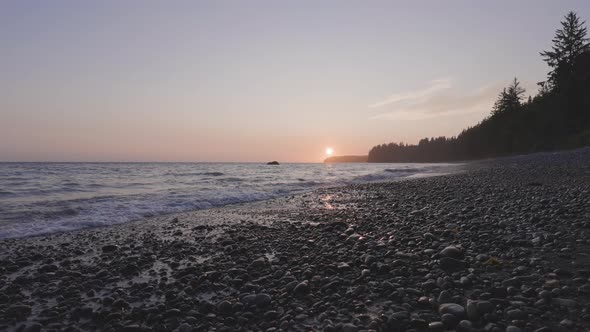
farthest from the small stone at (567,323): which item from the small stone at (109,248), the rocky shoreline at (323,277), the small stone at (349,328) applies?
the small stone at (109,248)

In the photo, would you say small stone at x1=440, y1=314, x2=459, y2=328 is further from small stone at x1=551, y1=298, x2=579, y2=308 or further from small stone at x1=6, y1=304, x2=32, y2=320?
small stone at x1=6, y1=304, x2=32, y2=320

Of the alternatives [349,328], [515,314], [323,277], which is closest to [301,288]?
[323,277]

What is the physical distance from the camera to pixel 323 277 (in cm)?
503

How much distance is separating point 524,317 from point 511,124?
74.2m

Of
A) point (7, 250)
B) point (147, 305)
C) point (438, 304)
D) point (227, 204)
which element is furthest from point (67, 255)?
point (227, 204)

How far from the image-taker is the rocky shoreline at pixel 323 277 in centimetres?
368

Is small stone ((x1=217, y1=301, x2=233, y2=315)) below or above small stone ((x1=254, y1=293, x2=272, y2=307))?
below

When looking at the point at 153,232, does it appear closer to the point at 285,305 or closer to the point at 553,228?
the point at 285,305

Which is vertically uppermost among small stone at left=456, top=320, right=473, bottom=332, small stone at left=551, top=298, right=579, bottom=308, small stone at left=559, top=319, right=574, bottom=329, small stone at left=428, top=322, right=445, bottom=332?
small stone at left=551, top=298, right=579, bottom=308

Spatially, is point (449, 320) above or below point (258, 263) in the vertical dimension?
above

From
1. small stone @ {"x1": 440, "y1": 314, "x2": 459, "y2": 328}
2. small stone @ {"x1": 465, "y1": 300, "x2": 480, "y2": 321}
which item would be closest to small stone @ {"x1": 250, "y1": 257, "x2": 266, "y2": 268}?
small stone @ {"x1": 440, "y1": 314, "x2": 459, "y2": 328}

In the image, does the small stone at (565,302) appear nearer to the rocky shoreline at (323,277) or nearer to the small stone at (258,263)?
the rocky shoreline at (323,277)

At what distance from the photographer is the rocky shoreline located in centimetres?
368

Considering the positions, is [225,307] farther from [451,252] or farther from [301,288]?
[451,252]
